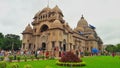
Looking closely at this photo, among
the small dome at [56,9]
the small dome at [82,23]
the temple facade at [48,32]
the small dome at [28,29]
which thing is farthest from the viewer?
the small dome at [82,23]

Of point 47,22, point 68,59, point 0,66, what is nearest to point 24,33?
point 47,22

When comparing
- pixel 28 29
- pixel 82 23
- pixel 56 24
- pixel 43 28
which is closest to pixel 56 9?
pixel 56 24

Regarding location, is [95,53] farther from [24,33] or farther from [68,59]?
[68,59]

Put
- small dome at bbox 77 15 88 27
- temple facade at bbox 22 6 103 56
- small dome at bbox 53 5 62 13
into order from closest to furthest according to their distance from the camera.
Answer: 1. temple facade at bbox 22 6 103 56
2. small dome at bbox 53 5 62 13
3. small dome at bbox 77 15 88 27

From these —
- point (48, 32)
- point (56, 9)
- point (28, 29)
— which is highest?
point (56, 9)

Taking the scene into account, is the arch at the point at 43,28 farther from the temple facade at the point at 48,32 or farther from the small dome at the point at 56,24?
the small dome at the point at 56,24

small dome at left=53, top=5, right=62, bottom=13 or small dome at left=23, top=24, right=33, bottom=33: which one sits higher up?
small dome at left=53, top=5, right=62, bottom=13

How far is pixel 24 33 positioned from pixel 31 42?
2.76 m

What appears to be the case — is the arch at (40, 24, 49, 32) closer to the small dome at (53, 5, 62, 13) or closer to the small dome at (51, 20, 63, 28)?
the small dome at (53, 5, 62, 13)

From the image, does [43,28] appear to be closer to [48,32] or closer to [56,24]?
[48,32]

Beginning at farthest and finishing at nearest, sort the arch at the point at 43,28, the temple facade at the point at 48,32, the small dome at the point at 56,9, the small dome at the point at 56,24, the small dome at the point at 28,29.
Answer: the small dome at the point at 28,29, the arch at the point at 43,28, the small dome at the point at 56,9, the temple facade at the point at 48,32, the small dome at the point at 56,24

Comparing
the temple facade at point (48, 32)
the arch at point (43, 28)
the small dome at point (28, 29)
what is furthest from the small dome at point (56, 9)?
the small dome at point (28, 29)

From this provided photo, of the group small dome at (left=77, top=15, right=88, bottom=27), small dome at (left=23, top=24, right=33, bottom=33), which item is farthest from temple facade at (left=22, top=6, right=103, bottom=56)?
small dome at (left=77, top=15, right=88, bottom=27)

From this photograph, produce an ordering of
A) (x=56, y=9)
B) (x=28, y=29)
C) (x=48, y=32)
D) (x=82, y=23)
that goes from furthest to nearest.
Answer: (x=82, y=23) < (x=28, y=29) < (x=56, y=9) < (x=48, y=32)
